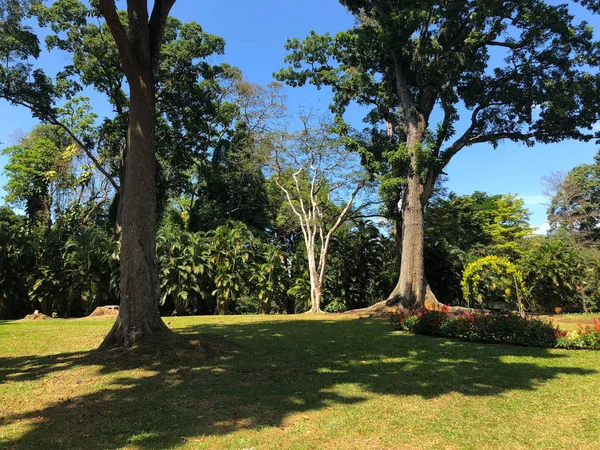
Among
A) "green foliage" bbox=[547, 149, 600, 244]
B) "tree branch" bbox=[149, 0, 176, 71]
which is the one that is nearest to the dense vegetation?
"tree branch" bbox=[149, 0, 176, 71]

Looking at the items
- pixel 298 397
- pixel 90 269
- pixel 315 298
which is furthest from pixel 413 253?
pixel 90 269

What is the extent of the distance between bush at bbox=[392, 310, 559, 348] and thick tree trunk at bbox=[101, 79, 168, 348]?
20.5ft

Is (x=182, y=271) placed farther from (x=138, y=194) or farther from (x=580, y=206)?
(x=580, y=206)

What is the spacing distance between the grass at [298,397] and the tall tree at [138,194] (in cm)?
66

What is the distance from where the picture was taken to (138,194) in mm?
7266

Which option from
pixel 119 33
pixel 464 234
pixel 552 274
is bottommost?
pixel 552 274

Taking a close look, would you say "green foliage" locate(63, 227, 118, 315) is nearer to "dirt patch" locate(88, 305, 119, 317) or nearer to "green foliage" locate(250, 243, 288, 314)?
"dirt patch" locate(88, 305, 119, 317)

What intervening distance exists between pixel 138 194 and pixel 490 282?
55.0 ft

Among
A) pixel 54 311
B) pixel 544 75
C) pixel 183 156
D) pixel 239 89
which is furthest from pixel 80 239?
pixel 544 75

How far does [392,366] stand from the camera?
6.25 m

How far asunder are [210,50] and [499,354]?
21.1 meters

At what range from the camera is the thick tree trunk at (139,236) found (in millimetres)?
6984

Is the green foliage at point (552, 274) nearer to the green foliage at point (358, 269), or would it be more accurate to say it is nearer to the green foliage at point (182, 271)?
the green foliage at point (358, 269)

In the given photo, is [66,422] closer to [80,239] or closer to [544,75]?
[80,239]
